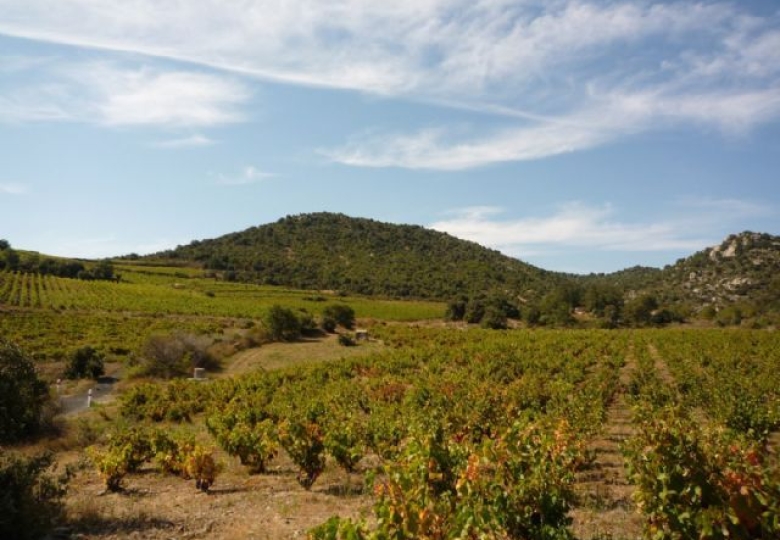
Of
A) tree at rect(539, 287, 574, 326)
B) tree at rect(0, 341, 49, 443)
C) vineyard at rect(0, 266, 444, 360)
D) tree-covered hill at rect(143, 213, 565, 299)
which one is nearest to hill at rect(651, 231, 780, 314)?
tree at rect(539, 287, 574, 326)

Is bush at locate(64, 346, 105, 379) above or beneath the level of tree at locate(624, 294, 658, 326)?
beneath

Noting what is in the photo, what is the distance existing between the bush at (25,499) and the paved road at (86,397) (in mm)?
18329

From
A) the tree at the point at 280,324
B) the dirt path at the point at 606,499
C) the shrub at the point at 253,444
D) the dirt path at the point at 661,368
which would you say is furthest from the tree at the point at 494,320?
the shrub at the point at 253,444

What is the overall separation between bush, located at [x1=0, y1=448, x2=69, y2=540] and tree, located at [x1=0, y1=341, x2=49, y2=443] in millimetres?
9993

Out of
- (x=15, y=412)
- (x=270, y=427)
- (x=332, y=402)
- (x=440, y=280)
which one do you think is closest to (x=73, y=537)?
(x=270, y=427)

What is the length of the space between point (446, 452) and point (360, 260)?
119 metres

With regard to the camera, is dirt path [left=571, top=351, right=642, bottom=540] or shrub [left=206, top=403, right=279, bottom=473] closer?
dirt path [left=571, top=351, right=642, bottom=540]

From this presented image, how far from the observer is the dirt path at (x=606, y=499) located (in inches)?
336

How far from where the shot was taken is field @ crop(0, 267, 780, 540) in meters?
5.56

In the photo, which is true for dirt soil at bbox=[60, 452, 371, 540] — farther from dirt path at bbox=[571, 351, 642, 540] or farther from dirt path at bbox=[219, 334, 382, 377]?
dirt path at bbox=[219, 334, 382, 377]

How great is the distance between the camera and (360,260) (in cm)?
12706

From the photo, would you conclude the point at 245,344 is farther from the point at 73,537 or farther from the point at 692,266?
the point at 692,266

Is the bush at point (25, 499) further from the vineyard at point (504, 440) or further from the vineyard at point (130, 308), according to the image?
the vineyard at point (130, 308)

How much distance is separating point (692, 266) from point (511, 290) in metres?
44.1
